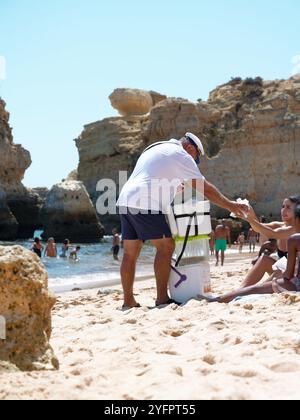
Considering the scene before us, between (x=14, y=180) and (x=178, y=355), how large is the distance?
3365 cm

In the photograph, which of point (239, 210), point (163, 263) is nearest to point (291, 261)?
point (239, 210)

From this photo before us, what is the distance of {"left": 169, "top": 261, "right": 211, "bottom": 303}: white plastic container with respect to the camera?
14.1 ft

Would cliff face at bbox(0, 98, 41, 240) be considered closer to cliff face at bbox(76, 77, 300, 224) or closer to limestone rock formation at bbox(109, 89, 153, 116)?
cliff face at bbox(76, 77, 300, 224)

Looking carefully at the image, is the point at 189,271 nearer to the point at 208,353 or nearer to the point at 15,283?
the point at 208,353

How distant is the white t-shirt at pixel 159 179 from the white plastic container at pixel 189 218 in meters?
0.09

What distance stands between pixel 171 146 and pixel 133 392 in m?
2.60

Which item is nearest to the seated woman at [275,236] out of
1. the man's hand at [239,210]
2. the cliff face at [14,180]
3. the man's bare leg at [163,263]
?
the man's hand at [239,210]

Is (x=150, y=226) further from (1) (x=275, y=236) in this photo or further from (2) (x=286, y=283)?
(1) (x=275, y=236)

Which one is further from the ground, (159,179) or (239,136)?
(239,136)

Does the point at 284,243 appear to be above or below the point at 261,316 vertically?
above

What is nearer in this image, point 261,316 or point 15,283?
point 15,283

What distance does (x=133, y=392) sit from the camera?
6.44 feet

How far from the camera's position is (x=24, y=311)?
2441 mm

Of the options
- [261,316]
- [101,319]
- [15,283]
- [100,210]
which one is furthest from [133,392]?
[100,210]
